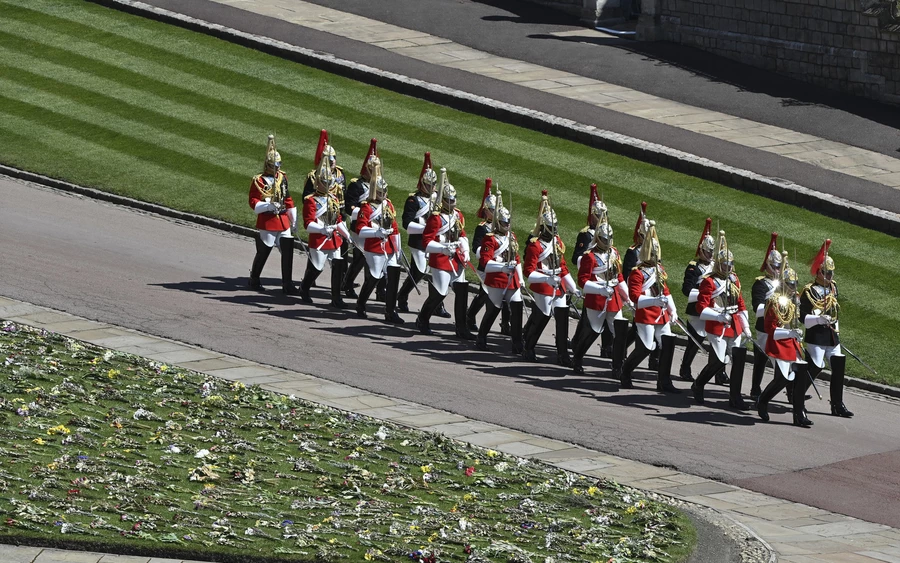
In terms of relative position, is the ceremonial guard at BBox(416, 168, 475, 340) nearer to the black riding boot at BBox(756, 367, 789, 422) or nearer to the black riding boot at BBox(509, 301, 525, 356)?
the black riding boot at BBox(509, 301, 525, 356)

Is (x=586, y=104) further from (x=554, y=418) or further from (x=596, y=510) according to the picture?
(x=596, y=510)

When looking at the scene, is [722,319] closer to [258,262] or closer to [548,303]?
[548,303]

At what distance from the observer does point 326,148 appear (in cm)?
1953

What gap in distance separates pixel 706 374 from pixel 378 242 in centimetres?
476

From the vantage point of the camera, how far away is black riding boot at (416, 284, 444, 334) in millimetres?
18547

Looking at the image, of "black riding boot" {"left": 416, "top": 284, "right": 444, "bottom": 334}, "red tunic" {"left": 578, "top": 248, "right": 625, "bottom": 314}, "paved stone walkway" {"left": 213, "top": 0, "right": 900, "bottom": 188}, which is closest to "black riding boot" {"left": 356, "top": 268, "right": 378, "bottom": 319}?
"black riding boot" {"left": 416, "top": 284, "right": 444, "bottom": 334}

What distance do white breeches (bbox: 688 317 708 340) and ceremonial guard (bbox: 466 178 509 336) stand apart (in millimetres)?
2607

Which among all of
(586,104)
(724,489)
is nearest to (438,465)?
(724,489)

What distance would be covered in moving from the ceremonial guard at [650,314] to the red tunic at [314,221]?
431 cm

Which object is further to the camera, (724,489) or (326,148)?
(326,148)

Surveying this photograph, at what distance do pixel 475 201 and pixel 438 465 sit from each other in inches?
395

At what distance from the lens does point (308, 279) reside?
63.8 ft

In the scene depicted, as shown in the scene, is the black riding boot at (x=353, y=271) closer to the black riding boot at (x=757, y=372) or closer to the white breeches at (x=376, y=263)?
the white breeches at (x=376, y=263)

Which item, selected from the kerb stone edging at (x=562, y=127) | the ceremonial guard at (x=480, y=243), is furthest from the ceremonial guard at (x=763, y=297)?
the kerb stone edging at (x=562, y=127)
